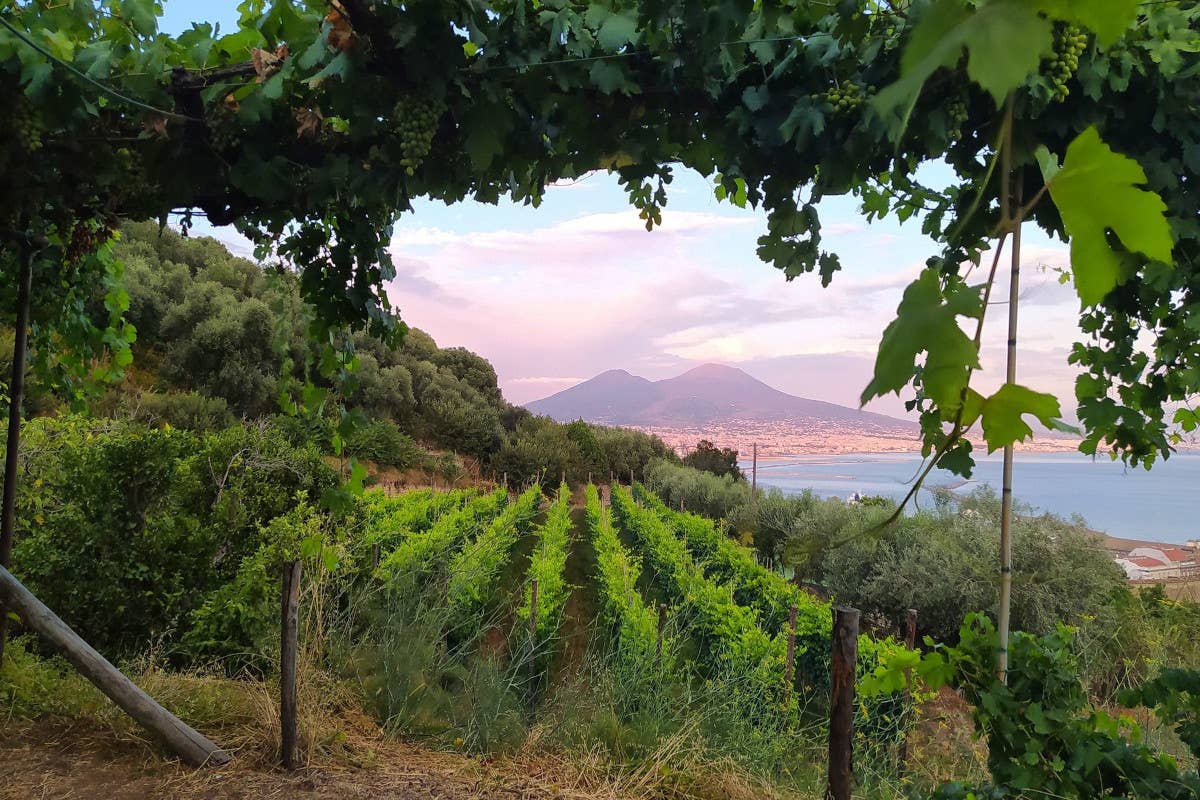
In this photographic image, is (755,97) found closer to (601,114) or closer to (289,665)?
(601,114)

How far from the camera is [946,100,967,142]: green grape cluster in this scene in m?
1.29

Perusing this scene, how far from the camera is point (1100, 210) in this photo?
0.94 feet

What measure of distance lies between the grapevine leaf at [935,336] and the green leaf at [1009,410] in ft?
0.18

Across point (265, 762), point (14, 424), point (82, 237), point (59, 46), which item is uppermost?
point (59, 46)

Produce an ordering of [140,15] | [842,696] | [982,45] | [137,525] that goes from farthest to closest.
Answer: [137,525]
[842,696]
[140,15]
[982,45]

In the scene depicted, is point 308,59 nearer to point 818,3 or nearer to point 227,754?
point 818,3

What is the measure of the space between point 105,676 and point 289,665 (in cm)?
64

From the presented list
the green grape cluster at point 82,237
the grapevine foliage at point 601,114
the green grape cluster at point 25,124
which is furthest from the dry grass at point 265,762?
the green grape cluster at point 25,124

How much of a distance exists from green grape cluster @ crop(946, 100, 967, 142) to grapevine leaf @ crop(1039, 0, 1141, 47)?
4.05 feet

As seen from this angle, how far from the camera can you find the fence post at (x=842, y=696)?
2.18m

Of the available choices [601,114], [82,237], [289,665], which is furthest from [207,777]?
[601,114]

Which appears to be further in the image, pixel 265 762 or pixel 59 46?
pixel 265 762

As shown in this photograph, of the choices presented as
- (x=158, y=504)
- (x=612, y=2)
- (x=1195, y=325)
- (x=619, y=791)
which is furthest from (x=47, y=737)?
(x=1195, y=325)

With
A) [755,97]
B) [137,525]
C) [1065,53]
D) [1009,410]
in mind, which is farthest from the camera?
[137,525]
